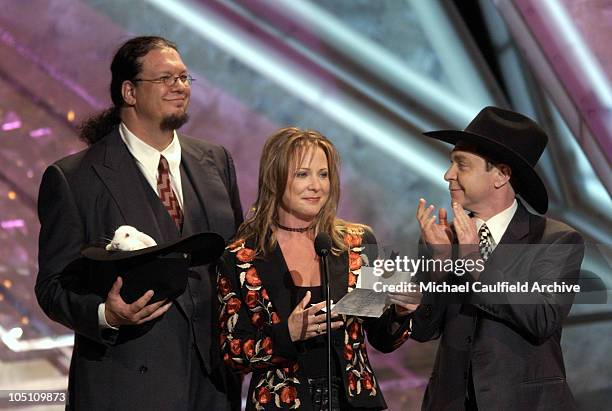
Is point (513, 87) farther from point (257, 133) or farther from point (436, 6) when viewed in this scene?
point (257, 133)

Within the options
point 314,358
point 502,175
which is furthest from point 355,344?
point 502,175

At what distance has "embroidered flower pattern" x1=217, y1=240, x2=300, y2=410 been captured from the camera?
3250 mm

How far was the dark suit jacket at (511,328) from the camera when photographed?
323 centimetres

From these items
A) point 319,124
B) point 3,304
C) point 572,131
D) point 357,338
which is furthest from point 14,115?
point 572,131

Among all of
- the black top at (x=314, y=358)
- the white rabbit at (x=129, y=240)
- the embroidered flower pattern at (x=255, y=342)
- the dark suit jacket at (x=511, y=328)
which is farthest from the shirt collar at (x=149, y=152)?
the dark suit jacket at (x=511, y=328)

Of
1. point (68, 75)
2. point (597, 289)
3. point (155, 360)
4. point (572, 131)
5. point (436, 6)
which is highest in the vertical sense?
point (436, 6)

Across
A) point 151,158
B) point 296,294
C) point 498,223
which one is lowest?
point 296,294

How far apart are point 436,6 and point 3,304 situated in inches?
105

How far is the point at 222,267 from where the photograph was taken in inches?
134

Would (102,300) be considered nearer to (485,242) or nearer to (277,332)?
(277,332)

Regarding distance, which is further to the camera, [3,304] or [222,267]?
[3,304]

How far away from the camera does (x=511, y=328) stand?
3.29m

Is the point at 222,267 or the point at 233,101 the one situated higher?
the point at 233,101

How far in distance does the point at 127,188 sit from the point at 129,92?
42cm
